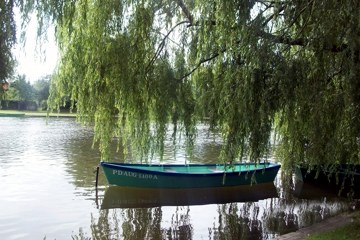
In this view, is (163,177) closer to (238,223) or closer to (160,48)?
(238,223)

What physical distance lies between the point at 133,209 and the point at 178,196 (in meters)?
2.20

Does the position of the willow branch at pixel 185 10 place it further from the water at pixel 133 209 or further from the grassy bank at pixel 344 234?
the grassy bank at pixel 344 234

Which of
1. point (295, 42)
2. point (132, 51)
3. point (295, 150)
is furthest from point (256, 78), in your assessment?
point (132, 51)

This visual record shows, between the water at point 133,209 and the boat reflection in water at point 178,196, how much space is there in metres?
0.03

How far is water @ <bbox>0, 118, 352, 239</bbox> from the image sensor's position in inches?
402

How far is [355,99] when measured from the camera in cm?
515

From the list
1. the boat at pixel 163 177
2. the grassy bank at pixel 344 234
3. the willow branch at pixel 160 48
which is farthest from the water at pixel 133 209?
the grassy bank at pixel 344 234

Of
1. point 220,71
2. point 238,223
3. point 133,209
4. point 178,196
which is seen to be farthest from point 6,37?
point 178,196

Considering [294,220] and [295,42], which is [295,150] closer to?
[295,42]

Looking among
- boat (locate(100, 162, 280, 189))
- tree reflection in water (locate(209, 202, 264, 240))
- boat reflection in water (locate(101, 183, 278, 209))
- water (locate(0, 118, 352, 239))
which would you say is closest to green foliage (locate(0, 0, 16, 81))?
water (locate(0, 118, 352, 239))

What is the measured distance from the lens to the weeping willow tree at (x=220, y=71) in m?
5.31

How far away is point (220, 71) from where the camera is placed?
6.39m

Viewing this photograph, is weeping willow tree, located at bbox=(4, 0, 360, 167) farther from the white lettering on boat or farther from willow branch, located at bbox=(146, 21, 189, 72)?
the white lettering on boat

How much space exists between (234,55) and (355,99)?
171cm
